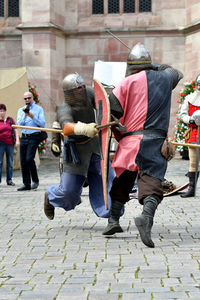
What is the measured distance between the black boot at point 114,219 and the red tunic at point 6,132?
5746 mm

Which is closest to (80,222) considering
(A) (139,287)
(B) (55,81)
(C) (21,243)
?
(C) (21,243)

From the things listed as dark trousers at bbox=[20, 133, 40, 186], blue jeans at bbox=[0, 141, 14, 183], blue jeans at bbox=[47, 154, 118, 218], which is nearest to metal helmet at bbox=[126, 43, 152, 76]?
blue jeans at bbox=[47, 154, 118, 218]

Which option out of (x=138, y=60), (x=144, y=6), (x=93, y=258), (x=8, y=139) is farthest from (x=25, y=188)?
(x=144, y=6)

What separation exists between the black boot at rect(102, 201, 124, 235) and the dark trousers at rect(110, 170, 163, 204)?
0.05 meters

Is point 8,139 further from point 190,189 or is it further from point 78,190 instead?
point 78,190

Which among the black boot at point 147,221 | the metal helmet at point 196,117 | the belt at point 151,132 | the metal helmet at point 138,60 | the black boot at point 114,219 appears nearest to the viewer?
the black boot at point 147,221

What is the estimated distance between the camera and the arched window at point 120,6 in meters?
19.6

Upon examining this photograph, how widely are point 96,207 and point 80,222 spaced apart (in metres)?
0.62

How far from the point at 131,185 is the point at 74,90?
1.06 meters

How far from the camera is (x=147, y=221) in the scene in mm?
5258

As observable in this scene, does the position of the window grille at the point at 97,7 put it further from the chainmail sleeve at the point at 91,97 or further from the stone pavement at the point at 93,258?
the chainmail sleeve at the point at 91,97

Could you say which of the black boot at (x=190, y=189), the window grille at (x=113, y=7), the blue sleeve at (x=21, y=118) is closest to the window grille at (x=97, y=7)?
the window grille at (x=113, y=7)

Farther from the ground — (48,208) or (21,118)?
(21,118)

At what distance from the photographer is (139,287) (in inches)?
155
